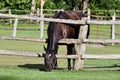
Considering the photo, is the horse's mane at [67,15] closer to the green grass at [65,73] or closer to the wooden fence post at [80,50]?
the wooden fence post at [80,50]

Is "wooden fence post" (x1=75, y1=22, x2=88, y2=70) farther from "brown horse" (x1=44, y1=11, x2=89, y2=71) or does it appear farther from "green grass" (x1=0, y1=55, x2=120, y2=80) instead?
"brown horse" (x1=44, y1=11, x2=89, y2=71)

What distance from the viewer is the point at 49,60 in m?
12.4

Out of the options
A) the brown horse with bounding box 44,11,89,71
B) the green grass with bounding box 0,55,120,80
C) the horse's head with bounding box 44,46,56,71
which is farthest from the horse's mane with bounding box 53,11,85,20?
the green grass with bounding box 0,55,120,80

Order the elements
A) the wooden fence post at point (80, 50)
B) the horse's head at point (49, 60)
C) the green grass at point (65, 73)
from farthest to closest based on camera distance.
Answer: the wooden fence post at point (80, 50)
the horse's head at point (49, 60)
the green grass at point (65, 73)

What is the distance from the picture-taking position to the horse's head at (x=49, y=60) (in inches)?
486

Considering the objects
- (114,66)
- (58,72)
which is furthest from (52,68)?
(114,66)

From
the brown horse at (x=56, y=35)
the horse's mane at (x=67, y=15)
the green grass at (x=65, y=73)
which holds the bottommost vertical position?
the green grass at (x=65, y=73)

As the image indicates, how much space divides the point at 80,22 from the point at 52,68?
1620 millimetres

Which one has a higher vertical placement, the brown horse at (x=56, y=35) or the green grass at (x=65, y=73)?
the brown horse at (x=56, y=35)

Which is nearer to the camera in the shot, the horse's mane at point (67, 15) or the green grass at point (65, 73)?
the green grass at point (65, 73)

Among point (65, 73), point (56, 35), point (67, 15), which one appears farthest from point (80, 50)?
point (67, 15)

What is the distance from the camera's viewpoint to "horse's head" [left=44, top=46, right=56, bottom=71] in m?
12.3

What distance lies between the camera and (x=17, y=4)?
55.4 metres

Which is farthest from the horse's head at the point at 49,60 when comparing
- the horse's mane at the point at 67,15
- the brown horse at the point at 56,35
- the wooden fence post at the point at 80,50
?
the horse's mane at the point at 67,15
